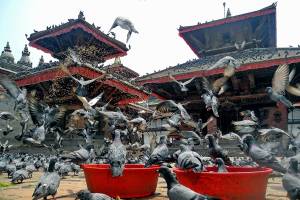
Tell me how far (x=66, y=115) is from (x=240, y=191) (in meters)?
16.6

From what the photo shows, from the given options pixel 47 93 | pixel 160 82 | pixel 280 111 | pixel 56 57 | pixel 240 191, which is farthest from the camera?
pixel 56 57

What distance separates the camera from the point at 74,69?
1619cm

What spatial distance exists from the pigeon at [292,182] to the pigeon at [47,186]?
3557 mm

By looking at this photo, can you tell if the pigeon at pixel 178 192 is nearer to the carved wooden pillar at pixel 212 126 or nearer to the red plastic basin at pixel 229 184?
the red plastic basin at pixel 229 184

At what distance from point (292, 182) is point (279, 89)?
550cm

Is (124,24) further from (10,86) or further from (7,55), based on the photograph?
(7,55)

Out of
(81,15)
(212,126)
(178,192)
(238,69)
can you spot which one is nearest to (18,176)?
(178,192)

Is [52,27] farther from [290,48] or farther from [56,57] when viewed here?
[290,48]

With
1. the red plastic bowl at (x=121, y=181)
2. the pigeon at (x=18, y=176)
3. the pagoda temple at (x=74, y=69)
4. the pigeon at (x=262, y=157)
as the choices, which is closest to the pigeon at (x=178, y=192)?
the red plastic bowl at (x=121, y=181)

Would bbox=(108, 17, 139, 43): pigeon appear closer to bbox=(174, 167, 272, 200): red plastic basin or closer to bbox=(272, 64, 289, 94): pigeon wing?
bbox=(272, 64, 289, 94): pigeon wing

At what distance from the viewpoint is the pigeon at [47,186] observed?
15.4ft

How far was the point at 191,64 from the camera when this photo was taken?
17594mm

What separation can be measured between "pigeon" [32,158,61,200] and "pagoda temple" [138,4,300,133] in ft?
34.5

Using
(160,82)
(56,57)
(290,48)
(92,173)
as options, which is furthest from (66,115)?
(92,173)
